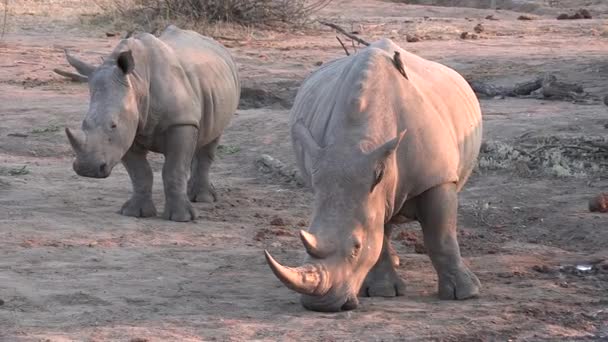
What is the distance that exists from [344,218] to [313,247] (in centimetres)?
24

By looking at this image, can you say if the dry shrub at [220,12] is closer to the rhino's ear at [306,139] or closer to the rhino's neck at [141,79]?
the rhino's neck at [141,79]

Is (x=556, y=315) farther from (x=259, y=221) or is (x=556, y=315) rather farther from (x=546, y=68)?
(x=546, y=68)

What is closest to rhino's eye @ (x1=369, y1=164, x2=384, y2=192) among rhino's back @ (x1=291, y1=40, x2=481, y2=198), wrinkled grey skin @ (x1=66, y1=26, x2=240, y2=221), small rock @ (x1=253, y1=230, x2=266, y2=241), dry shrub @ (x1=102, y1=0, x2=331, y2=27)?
rhino's back @ (x1=291, y1=40, x2=481, y2=198)

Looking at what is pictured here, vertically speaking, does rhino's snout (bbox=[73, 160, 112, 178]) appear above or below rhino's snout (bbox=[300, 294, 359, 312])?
below

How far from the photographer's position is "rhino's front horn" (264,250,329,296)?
219 inches

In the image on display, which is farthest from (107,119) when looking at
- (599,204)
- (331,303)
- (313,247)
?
(599,204)

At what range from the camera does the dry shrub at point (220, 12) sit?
17.7m

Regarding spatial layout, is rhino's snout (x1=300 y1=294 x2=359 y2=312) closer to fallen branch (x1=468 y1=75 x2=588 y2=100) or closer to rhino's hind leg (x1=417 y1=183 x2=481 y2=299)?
rhino's hind leg (x1=417 y1=183 x2=481 y2=299)

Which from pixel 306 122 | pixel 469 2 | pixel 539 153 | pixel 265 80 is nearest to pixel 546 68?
pixel 265 80

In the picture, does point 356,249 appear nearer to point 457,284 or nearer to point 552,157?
point 457,284

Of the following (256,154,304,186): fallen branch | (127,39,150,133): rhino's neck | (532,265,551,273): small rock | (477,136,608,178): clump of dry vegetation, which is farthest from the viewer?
(256,154,304,186): fallen branch

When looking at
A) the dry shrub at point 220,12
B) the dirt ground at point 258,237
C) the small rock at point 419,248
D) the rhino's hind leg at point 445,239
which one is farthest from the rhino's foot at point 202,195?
the dry shrub at point 220,12

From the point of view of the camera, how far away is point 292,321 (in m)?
6.07

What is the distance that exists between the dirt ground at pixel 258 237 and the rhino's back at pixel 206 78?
638mm
